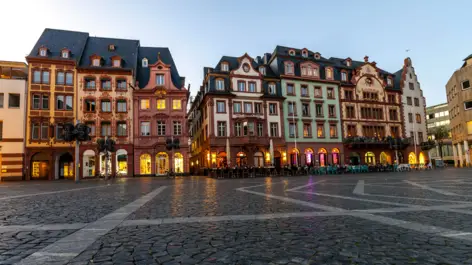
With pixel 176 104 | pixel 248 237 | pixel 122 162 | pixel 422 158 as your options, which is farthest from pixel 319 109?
pixel 248 237

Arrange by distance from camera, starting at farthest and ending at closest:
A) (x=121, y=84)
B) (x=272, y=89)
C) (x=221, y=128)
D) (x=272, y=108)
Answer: (x=272, y=89) → (x=272, y=108) → (x=221, y=128) → (x=121, y=84)

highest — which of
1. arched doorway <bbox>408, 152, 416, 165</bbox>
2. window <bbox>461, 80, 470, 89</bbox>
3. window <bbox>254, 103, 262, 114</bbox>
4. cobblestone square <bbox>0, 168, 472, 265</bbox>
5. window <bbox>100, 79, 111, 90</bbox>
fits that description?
window <bbox>100, 79, 111, 90</bbox>

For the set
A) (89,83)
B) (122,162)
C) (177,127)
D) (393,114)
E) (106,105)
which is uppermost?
(89,83)

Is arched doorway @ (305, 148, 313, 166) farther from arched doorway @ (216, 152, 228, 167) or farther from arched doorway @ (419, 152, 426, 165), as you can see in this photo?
arched doorway @ (419, 152, 426, 165)

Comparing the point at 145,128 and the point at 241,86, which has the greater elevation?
the point at 241,86

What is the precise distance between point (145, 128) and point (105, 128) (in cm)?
500

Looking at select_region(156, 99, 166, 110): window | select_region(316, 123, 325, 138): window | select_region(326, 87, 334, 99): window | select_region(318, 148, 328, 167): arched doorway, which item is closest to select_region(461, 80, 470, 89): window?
select_region(326, 87, 334, 99): window

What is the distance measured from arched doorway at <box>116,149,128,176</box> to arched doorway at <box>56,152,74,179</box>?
5.56 m

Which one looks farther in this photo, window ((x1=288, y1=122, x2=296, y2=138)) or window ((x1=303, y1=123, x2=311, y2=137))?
window ((x1=303, y1=123, x2=311, y2=137))

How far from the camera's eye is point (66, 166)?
37188 mm

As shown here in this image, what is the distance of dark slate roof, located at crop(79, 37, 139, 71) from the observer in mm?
39438

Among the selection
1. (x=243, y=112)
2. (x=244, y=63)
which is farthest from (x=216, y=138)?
(x=244, y=63)

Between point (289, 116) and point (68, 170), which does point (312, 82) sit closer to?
point (289, 116)

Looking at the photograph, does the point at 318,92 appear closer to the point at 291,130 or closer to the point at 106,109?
the point at 291,130
